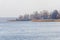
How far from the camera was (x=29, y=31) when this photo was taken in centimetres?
264

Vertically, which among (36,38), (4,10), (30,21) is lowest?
(36,38)

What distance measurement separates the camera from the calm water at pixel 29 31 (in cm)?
238

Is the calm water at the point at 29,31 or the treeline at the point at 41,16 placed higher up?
the treeline at the point at 41,16

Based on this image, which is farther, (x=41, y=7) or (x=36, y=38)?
(x=36, y=38)

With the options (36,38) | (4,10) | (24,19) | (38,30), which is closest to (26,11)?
(24,19)

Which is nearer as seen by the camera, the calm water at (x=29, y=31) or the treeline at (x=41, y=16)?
the treeline at (x=41, y=16)

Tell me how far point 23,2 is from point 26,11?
Result: 0.12 metres

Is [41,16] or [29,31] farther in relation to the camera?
[29,31]

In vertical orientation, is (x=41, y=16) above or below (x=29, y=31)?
above

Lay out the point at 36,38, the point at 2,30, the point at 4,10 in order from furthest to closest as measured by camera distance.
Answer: the point at 2,30, the point at 36,38, the point at 4,10

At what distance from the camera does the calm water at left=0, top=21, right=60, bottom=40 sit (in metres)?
2.38

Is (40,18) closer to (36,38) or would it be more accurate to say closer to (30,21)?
(30,21)

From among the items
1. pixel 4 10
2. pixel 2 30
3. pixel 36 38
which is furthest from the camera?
pixel 2 30

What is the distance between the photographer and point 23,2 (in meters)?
2.16
